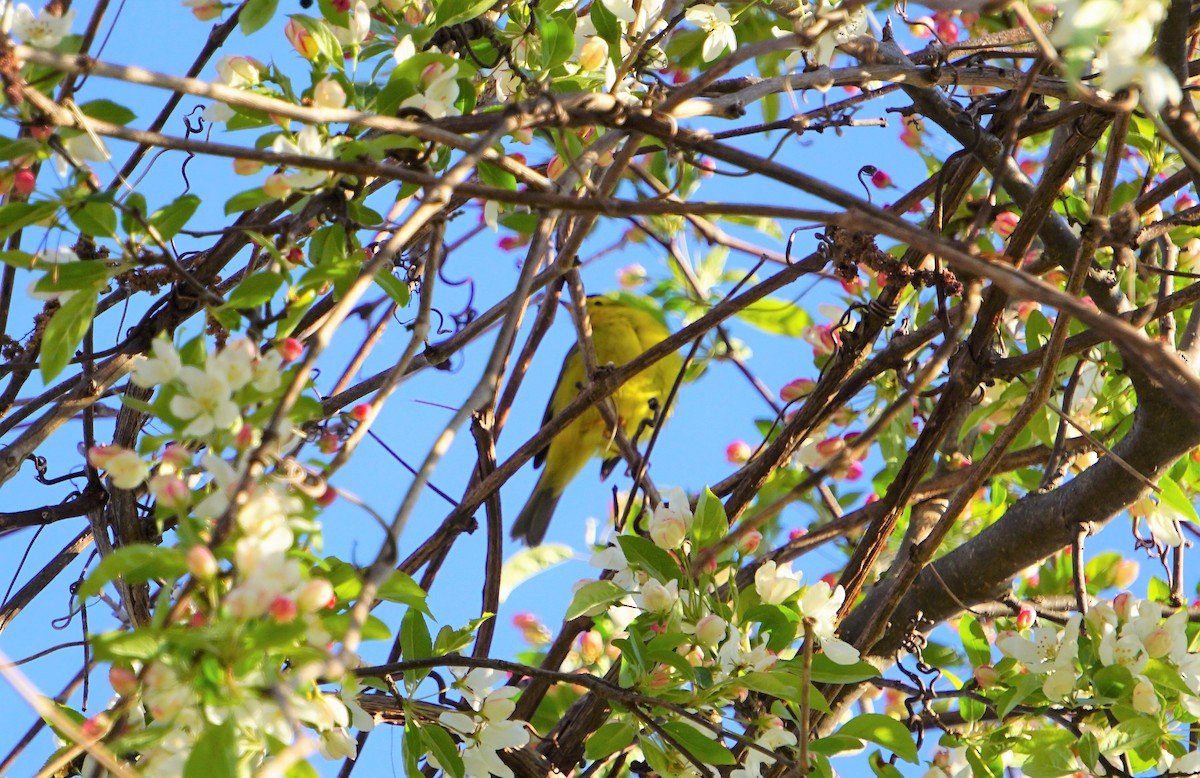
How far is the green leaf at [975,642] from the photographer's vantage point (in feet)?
8.56

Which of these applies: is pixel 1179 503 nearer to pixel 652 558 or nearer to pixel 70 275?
pixel 652 558

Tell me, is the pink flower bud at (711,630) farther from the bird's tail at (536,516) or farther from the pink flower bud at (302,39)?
the bird's tail at (536,516)

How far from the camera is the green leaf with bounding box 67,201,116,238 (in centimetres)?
154

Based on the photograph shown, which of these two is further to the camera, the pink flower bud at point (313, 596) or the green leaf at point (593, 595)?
the green leaf at point (593, 595)

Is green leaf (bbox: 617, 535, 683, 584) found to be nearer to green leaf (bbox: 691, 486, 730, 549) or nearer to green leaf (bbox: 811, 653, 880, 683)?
green leaf (bbox: 691, 486, 730, 549)

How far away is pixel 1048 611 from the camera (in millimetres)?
3021

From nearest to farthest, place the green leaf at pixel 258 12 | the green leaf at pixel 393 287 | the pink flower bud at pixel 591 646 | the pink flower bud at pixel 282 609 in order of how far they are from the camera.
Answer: the pink flower bud at pixel 282 609 < the green leaf at pixel 393 287 < the green leaf at pixel 258 12 < the pink flower bud at pixel 591 646

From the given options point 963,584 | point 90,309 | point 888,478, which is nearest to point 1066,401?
point 963,584

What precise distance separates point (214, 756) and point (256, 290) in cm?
62

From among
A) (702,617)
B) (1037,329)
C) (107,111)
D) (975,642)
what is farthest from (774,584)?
(107,111)

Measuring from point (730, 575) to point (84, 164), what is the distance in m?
1.33

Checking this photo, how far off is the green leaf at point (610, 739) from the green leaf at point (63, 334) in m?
1.08

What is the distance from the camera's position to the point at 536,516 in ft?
19.7

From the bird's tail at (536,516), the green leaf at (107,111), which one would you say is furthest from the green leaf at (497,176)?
the bird's tail at (536,516)
